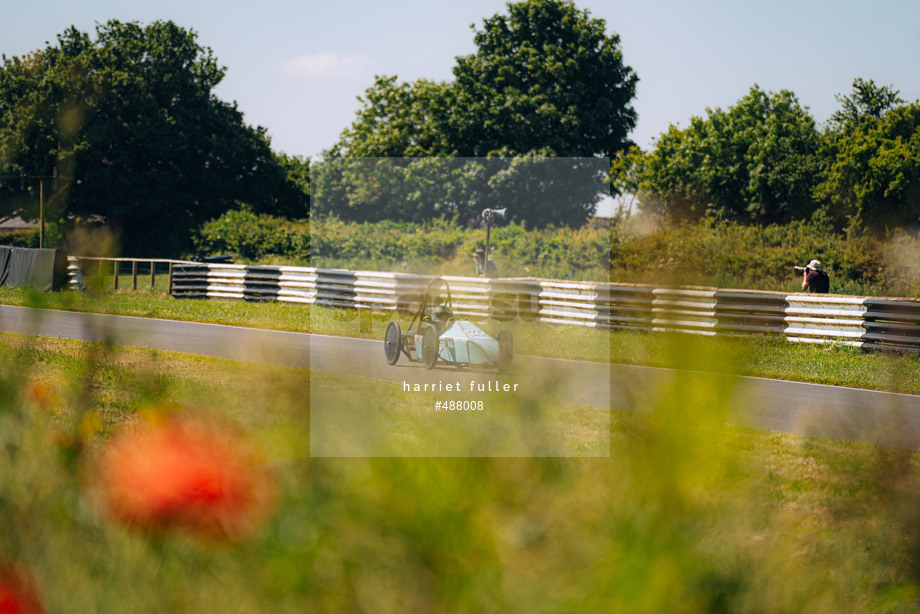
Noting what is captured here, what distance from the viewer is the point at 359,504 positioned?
1.22 metres

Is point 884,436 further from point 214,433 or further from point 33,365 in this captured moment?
point 33,365

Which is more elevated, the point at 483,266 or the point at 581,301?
the point at 483,266

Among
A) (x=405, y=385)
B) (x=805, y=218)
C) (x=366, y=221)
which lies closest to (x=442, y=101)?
(x=805, y=218)

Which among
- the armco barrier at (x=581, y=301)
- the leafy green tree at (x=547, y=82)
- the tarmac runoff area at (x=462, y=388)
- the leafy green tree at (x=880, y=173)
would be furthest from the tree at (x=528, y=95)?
the tarmac runoff area at (x=462, y=388)

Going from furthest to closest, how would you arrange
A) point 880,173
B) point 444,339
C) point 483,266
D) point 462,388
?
point 880,173 < point 483,266 < point 444,339 < point 462,388

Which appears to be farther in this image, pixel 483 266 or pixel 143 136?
pixel 143 136

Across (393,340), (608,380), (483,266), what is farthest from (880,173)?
(608,380)

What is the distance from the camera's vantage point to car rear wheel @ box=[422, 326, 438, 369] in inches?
138

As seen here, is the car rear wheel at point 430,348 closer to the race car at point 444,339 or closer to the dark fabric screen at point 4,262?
the race car at point 444,339

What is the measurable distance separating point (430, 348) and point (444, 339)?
0.29ft

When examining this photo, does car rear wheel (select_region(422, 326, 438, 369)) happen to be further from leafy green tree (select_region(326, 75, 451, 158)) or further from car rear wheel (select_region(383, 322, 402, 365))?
leafy green tree (select_region(326, 75, 451, 158))

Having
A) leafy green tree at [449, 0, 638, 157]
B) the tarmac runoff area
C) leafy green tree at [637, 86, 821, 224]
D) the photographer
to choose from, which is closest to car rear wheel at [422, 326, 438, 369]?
the tarmac runoff area

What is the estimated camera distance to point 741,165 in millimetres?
38656

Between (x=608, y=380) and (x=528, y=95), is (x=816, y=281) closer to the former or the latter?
(x=608, y=380)
